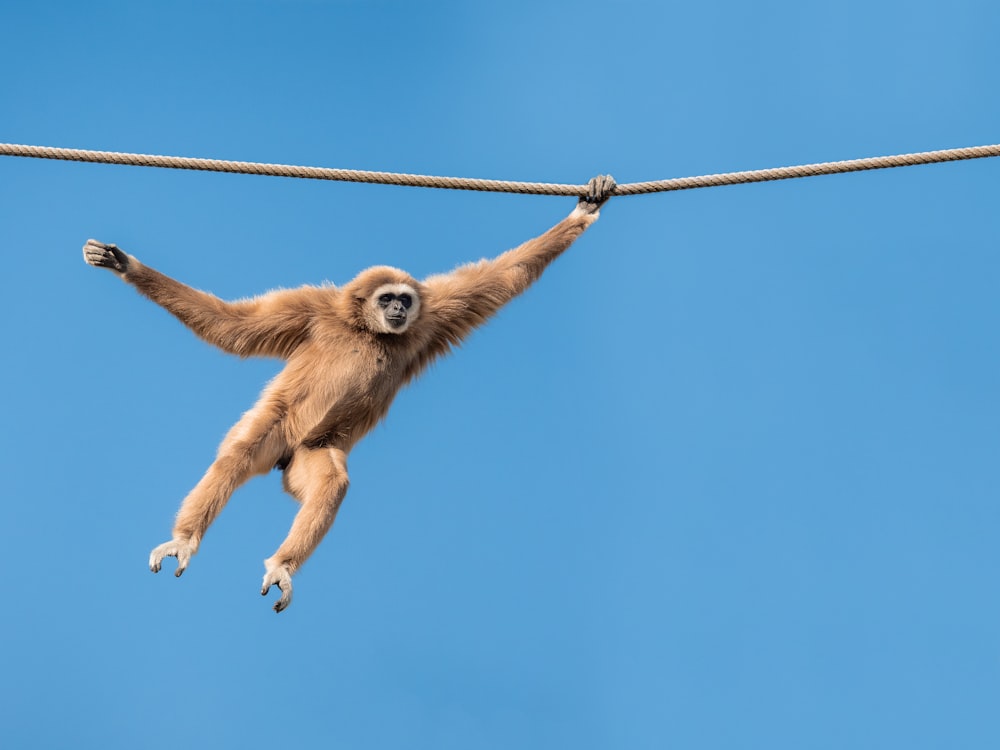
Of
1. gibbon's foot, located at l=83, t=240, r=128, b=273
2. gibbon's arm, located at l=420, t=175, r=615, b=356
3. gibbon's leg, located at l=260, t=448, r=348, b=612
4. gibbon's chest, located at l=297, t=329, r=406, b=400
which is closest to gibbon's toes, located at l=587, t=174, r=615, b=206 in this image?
gibbon's arm, located at l=420, t=175, r=615, b=356

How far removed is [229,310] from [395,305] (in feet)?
4.85

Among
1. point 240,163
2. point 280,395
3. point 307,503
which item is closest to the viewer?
point 240,163

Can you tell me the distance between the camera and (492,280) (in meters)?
11.3

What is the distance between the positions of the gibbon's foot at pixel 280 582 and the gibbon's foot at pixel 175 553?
0.61 m

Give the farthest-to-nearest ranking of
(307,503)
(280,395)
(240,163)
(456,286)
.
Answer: (456,286) < (280,395) < (307,503) < (240,163)

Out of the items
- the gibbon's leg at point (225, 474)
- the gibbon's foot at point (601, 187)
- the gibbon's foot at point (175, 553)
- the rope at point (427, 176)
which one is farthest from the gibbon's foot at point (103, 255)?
the gibbon's foot at point (601, 187)

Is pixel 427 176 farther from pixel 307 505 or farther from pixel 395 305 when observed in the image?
pixel 307 505

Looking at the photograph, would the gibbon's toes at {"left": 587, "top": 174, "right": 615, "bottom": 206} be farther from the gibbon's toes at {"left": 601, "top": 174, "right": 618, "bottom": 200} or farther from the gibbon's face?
the gibbon's face

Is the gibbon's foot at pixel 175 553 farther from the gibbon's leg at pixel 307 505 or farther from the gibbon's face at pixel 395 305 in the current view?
the gibbon's face at pixel 395 305

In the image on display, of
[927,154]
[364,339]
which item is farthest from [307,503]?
[927,154]

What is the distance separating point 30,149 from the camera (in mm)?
8750

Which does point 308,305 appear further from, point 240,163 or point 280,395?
point 240,163

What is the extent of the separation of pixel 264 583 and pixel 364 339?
2.69 meters

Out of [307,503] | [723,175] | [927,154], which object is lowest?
[307,503]
